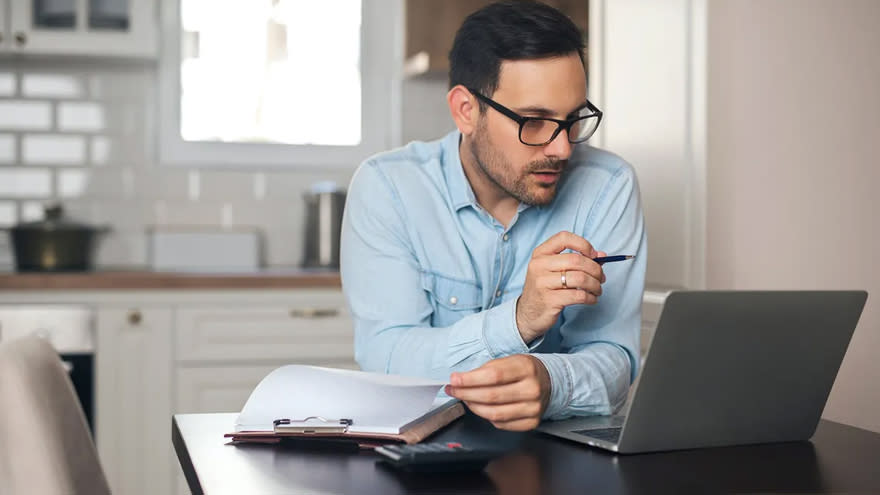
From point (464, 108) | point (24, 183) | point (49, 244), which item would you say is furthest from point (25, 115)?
point (464, 108)

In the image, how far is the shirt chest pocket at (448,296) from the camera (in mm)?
1741

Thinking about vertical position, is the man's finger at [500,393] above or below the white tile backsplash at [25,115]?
below

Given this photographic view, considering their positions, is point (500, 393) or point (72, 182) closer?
point (500, 393)

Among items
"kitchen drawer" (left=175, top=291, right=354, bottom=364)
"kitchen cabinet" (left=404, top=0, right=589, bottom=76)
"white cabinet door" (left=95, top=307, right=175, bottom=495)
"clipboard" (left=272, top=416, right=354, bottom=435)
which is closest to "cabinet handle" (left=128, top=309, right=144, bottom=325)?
"white cabinet door" (left=95, top=307, right=175, bottom=495)

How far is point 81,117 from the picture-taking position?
3584 millimetres

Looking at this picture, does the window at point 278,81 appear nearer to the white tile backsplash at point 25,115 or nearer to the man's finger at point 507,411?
the white tile backsplash at point 25,115

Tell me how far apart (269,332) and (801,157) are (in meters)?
1.72

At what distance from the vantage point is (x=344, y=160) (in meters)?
3.84

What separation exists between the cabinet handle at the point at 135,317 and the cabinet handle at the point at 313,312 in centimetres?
46

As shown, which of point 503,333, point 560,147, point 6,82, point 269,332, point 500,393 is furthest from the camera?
Answer: point 6,82

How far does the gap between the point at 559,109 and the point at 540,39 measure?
0.42ft

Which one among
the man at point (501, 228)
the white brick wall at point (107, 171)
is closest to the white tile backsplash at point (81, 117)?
the white brick wall at point (107, 171)

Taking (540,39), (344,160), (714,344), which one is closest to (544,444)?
(714,344)

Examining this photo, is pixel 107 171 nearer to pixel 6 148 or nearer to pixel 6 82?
pixel 6 148
